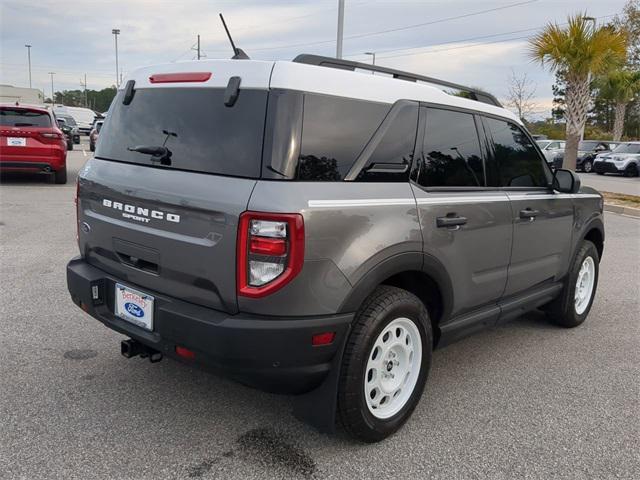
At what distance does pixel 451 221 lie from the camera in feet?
10.5

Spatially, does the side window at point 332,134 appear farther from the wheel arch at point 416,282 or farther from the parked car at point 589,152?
the parked car at point 589,152

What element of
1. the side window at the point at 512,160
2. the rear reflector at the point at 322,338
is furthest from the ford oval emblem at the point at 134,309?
the side window at the point at 512,160

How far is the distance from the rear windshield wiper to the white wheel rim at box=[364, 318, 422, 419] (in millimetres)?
1389

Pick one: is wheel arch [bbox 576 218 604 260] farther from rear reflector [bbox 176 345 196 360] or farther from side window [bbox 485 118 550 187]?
rear reflector [bbox 176 345 196 360]

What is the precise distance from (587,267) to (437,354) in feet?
5.94

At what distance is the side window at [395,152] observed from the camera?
2.86 metres

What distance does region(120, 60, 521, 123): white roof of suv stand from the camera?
2.58m

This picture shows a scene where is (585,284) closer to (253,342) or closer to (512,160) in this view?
(512,160)

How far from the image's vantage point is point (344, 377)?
2.69m

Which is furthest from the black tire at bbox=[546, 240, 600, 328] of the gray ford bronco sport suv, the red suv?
the red suv

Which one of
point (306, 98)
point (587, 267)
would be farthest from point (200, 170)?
point (587, 267)

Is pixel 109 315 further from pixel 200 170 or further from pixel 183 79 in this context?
pixel 183 79

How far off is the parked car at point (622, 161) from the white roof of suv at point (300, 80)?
24.4 metres

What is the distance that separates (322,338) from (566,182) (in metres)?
2.70
